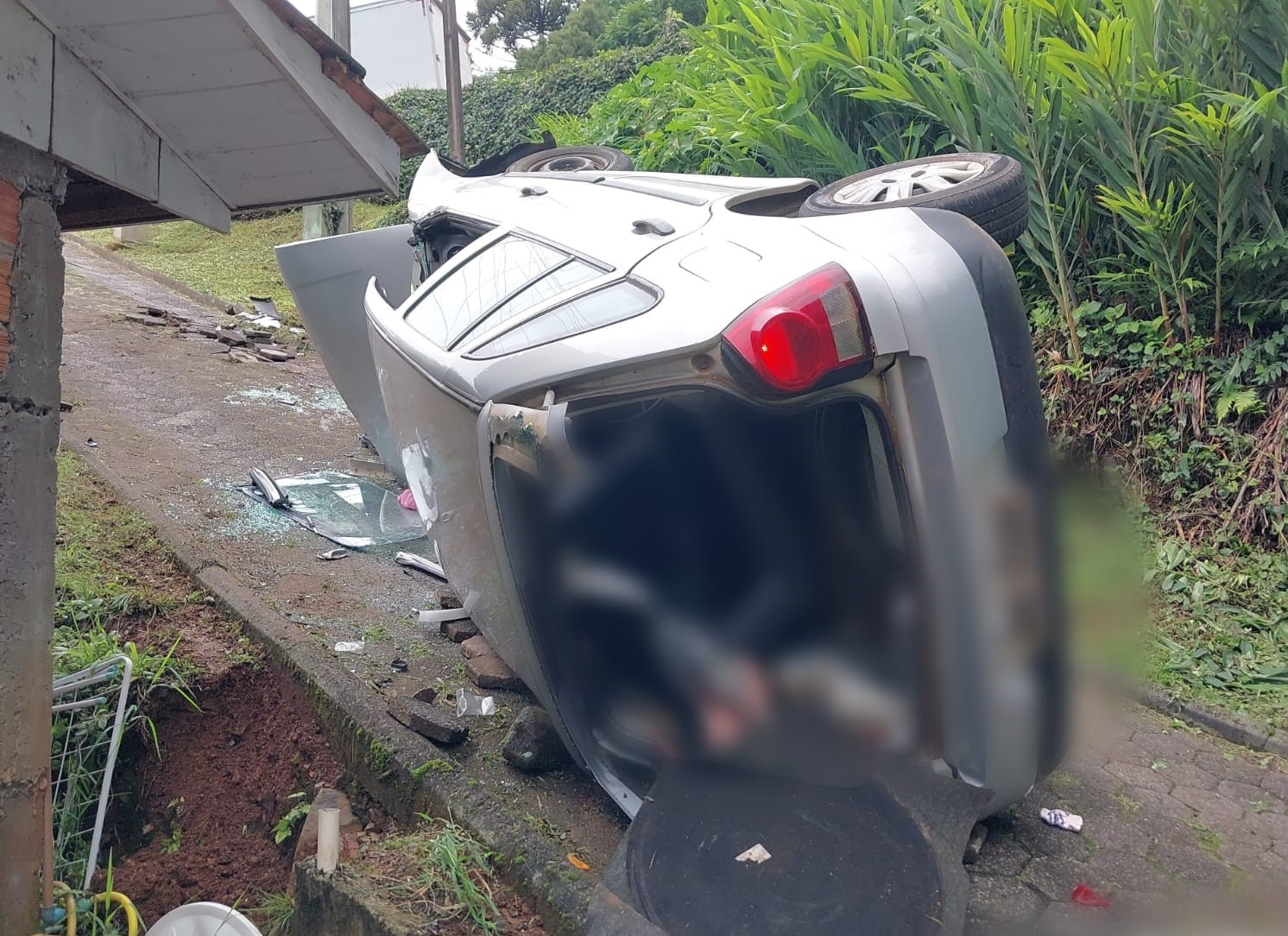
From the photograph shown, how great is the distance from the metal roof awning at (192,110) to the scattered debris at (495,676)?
5.49 ft

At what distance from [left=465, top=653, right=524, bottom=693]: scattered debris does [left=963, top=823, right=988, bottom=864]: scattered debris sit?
1484 millimetres

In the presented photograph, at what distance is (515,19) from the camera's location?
3005cm

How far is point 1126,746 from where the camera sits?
2.94 m

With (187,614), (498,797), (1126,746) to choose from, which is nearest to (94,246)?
(187,614)

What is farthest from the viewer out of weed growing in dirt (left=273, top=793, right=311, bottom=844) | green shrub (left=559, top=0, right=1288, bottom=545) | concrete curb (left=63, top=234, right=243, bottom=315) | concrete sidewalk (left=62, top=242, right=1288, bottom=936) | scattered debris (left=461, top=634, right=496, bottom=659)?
concrete curb (left=63, top=234, right=243, bottom=315)

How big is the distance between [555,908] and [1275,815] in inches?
86.3

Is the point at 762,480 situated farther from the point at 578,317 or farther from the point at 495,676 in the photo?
the point at 495,676

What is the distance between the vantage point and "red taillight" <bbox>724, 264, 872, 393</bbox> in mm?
1797

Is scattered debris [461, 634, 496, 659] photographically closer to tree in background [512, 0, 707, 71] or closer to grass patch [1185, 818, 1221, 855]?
grass patch [1185, 818, 1221, 855]

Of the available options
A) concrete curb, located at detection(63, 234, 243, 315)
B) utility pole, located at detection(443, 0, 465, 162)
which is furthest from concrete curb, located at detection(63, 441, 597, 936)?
utility pole, located at detection(443, 0, 465, 162)

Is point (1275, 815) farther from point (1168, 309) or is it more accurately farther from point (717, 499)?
point (1168, 309)

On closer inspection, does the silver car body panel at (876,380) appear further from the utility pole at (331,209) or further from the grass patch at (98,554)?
the utility pole at (331,209)

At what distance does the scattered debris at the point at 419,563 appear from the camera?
417cm

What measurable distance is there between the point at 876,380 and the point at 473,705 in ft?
5.79
